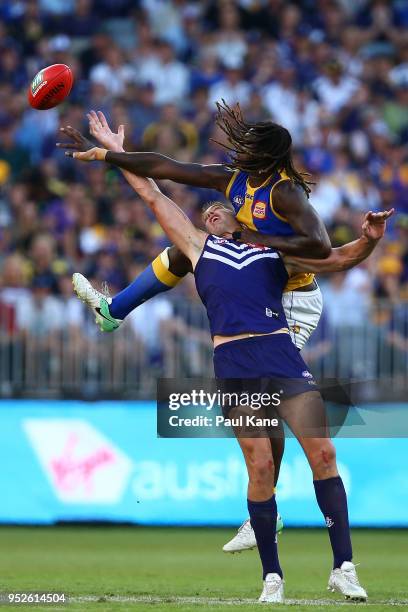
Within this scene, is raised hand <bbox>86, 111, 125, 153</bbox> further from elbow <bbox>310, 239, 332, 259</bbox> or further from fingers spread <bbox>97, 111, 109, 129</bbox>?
elbow <bbox>310, 239, 332, 259</bbox>

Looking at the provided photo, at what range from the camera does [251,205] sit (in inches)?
334

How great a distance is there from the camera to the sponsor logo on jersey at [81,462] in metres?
14.4

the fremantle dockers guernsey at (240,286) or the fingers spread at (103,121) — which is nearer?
the fremantle dockers guernsey at (240,286)

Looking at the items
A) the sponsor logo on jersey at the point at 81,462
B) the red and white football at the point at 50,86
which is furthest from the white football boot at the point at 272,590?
the sponsor logo on jersey at the point at 81,462

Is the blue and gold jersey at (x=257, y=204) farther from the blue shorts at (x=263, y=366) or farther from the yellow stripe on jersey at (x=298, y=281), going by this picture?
the blue shorts at (x=263, y=366)

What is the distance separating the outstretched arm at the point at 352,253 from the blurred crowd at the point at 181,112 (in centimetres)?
656

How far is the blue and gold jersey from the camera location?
8.37 m

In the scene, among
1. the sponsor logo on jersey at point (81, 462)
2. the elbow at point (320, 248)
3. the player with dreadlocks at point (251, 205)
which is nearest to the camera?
the elbow at point (320, 248)

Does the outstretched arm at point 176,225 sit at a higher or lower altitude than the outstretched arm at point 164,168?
Answer: lower

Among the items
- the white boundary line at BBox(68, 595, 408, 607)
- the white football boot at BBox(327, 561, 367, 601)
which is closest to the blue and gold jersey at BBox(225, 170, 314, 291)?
the white football boot at BBox(327, 561, 367, 601)

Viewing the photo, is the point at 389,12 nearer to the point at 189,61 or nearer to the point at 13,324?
the point at 189,61

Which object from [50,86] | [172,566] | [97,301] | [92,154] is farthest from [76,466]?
[92,154]

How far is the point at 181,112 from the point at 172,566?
34.4ft

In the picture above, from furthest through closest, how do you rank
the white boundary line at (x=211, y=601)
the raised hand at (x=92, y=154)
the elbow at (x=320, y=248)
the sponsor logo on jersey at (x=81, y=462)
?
the sponsor logo on jersey at (x=81, y=462) → the raised hand at (x=92, y=154) → the elbow at (x=320, y=248) → the white boundary line at (x=211, y=601)
